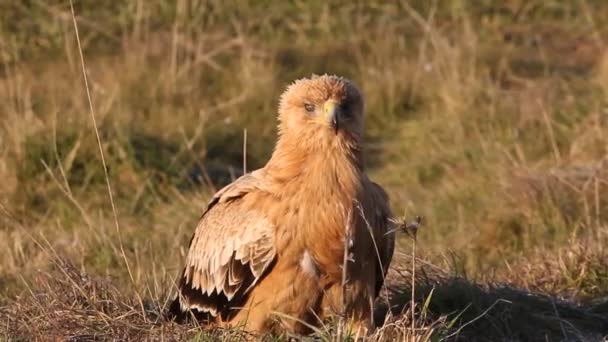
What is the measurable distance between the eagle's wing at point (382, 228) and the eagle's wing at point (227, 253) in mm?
409

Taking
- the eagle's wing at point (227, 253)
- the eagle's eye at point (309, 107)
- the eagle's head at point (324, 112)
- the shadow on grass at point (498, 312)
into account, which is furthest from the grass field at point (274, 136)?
the eagle's eye at point (309, 107)

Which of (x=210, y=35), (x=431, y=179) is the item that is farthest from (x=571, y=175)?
(x=210, y=35)

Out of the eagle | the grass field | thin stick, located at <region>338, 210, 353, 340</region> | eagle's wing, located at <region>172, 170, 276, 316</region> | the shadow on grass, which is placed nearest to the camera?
thin stick, located at <region>338, 210, 353, 340</region>

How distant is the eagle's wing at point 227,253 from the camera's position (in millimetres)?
5418

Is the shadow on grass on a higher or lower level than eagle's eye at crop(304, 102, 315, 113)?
lower

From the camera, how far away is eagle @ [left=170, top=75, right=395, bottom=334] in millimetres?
5293

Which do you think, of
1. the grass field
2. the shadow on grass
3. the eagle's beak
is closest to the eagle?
the eagle's beak

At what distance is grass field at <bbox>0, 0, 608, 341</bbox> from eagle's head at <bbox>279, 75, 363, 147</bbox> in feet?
2.46

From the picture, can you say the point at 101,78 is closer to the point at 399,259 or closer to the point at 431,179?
the point at 431,179

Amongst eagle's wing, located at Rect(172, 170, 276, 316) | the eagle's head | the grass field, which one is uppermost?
the eagle's head

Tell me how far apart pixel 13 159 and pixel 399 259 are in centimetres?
326

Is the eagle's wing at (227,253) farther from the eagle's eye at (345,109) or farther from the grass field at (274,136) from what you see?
the eagle's eye at (345,109)

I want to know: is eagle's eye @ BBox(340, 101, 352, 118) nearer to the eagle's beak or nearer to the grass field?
the eagle's beak

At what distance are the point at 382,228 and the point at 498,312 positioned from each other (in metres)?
0.86
